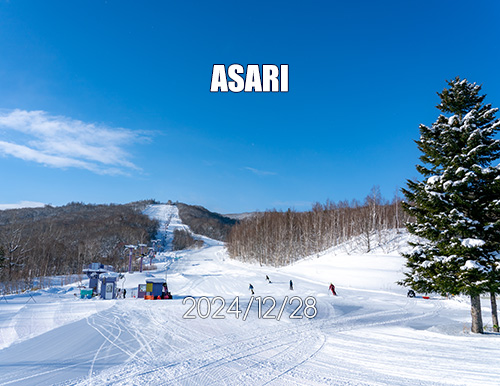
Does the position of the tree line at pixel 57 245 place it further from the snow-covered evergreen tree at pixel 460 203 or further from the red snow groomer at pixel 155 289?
the snow-covered evergreen tree at pixel 460 203

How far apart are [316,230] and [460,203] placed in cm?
4959

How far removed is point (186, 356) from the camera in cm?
859

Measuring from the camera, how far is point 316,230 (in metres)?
61.1

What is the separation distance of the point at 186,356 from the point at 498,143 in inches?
543

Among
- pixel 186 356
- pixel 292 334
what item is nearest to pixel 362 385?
pixel 186 356

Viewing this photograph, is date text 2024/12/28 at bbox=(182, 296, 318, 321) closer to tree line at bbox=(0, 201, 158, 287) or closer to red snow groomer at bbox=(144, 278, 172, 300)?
red snow groomer at bbox=(144, 278, 172, 300)

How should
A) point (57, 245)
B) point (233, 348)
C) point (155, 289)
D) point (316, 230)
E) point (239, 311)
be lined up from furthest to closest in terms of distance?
point (57, 245) → point (316, 230) → point (155, 289) → point (239, 311) → point (233, 348)

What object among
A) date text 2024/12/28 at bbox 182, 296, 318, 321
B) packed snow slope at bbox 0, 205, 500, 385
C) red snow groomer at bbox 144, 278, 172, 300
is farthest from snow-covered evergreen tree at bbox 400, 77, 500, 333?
red snow groomer at bbox 144, 278, 172, 300

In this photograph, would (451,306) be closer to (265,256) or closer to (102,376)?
(102,376)

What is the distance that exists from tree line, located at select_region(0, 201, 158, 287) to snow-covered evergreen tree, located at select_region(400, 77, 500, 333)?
38914 millimetres

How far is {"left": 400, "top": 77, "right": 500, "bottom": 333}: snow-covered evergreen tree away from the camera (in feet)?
37.7

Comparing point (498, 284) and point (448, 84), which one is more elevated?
point (448, 84)

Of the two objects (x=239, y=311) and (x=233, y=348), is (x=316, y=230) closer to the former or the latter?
(x=239, y=311)

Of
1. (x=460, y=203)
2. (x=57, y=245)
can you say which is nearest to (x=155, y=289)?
(x=460, y=203)
